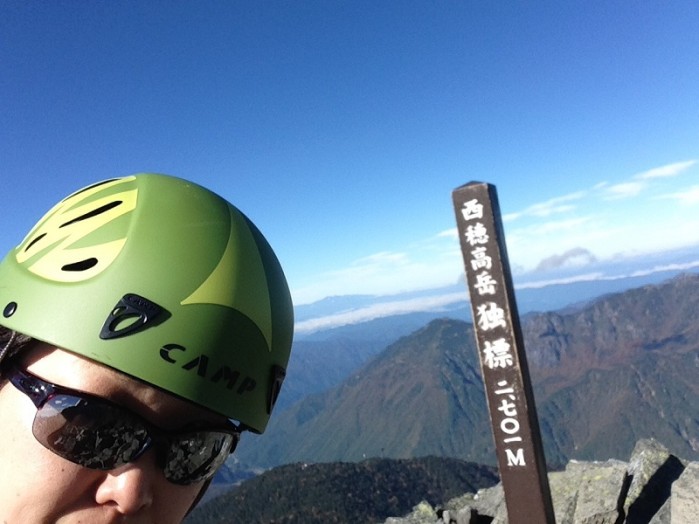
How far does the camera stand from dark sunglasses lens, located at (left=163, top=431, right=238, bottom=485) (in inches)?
117

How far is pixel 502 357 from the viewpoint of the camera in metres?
7.79

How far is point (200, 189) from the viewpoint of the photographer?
12.7ft

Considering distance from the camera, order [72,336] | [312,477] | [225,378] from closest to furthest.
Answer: [72,336] → [225,378] → [312,477]

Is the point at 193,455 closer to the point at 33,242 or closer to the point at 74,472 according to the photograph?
the point at 74,472

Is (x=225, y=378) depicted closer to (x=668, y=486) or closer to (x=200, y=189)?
(x=200, y=189)

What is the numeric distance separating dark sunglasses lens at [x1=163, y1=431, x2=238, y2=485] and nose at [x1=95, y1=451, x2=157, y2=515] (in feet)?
0.40

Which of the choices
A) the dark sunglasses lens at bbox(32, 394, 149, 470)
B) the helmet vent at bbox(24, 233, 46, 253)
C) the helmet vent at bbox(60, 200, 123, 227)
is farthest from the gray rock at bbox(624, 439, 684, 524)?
the helmet vent at bbox(24, 233, 46, 253)

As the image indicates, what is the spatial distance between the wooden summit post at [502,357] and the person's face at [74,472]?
5.96 m

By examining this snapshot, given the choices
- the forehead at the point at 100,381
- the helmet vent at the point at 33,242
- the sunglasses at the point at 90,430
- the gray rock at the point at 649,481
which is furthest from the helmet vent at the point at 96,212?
the gray rock at the point at 649,481

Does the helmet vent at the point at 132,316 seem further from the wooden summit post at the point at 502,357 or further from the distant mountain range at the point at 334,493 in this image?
the distant mountain range at the point at 334,493

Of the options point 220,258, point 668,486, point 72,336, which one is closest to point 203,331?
point 220,258

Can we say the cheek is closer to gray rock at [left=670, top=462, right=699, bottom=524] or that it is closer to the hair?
the hair

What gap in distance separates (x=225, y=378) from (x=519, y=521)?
6578mm

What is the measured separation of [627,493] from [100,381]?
1432 cm
